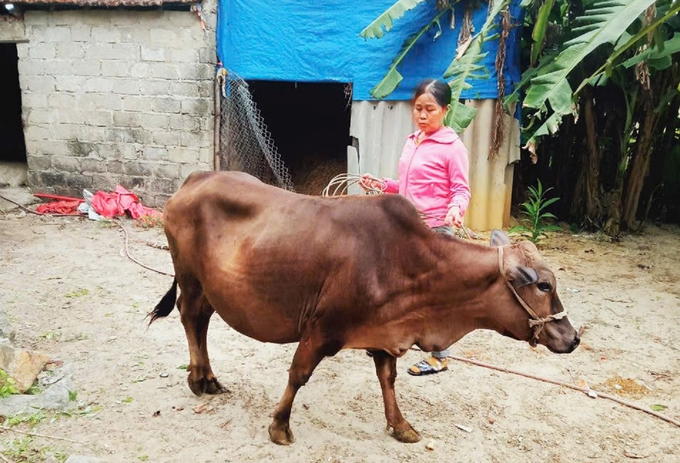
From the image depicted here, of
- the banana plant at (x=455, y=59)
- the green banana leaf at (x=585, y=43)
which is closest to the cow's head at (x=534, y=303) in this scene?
the green banana leaf at (x=585, y=43)

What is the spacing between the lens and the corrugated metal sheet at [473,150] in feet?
23.7

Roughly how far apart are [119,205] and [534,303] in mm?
6526

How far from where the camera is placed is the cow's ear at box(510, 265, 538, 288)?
8.32 feet

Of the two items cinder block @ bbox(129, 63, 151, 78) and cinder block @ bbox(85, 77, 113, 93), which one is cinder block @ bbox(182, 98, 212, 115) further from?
cinder block @ bbox(85, 77, 113, 93)

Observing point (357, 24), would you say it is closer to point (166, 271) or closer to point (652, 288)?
point (166, 271)

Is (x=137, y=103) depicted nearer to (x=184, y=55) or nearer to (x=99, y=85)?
(x=99, y=85)

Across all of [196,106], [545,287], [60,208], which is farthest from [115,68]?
[545,287]

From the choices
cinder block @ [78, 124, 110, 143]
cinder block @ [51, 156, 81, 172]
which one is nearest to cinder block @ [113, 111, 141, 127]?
cinder block @ [78, 124, 110, 143]

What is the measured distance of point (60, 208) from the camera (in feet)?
26.5

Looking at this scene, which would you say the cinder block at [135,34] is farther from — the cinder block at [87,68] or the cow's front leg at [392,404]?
the cow's front leg at [392,404]

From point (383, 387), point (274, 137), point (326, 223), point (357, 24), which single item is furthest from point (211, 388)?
point (274, 137)

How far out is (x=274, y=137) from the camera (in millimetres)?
10047

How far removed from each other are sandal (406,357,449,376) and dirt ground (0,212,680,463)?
48 millimetres

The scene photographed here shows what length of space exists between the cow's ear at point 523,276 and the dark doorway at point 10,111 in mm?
11478
